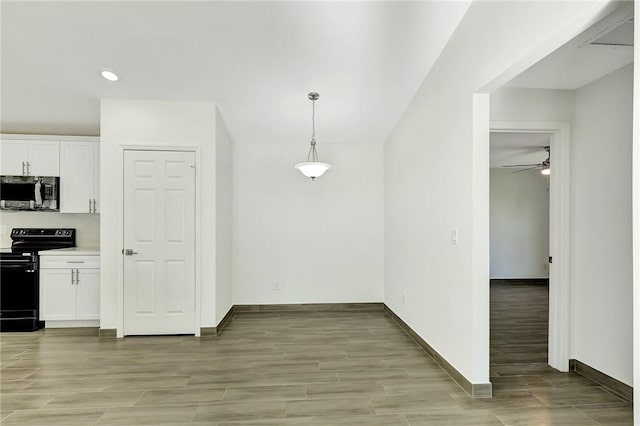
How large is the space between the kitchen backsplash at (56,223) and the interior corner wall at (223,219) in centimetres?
188

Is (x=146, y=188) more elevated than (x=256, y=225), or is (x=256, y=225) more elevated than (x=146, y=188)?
(x=146, y=188)

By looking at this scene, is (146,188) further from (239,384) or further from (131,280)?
(239,384)

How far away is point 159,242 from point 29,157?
222cm

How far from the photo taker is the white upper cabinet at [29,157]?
15.1 feet

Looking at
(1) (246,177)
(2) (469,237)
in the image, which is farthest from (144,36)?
(2) (469,237)

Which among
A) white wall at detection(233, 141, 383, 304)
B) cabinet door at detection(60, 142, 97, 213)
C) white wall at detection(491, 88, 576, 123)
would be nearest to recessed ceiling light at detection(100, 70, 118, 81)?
cabinet door at detection(60, 142, 97, 213)

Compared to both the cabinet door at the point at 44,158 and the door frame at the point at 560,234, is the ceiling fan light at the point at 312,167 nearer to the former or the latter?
the door frame at the point at 560,234

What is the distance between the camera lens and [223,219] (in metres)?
4.61

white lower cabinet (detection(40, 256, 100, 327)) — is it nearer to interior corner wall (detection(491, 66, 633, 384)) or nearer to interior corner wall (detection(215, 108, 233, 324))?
interior corner wall (detection(215, 108, 233, 324))

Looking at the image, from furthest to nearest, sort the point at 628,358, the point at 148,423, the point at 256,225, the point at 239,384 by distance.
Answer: the point at 256,225, the point at 239,384, the point at 628,358, the point at 148,423

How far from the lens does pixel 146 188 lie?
415 cm

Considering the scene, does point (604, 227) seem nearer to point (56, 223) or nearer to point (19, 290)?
point (19, 290)

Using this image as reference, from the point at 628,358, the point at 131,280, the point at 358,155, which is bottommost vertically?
the point at 628,358

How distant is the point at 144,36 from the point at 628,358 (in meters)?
4.69
